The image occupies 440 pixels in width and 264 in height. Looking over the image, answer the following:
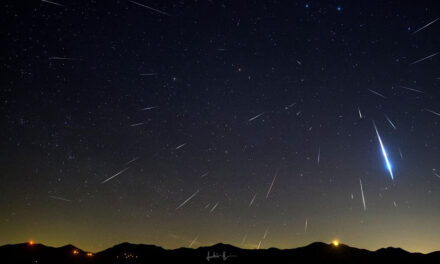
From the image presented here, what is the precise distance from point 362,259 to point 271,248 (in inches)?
1017

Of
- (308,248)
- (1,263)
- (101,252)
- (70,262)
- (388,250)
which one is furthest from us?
(101,252)

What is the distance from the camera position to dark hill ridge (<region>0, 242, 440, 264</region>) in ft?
321

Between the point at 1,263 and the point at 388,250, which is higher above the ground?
the point at 388,250

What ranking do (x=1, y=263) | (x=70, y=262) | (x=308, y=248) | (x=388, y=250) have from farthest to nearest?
(x=308, y=248), (x=388, y=250), (x=70, y=262), (x=1, y=263)

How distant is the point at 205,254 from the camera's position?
12000cm

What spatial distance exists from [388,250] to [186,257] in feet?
174

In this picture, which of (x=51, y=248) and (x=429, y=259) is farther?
(x=51, y=248)

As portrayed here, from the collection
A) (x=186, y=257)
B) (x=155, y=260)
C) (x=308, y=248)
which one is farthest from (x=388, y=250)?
(x=155, y=260)

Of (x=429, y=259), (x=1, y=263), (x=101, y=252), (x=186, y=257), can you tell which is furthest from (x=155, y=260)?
(x=429, y=259)

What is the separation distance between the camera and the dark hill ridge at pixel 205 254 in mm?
97938

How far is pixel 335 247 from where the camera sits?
362 feet

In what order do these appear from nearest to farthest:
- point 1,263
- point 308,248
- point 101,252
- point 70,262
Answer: point 1,263, point 70,262, point 308,248, point 101,252

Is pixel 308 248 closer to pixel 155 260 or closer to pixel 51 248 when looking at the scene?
pixel 155 260

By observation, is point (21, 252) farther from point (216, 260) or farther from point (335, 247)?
point (335, 247)
